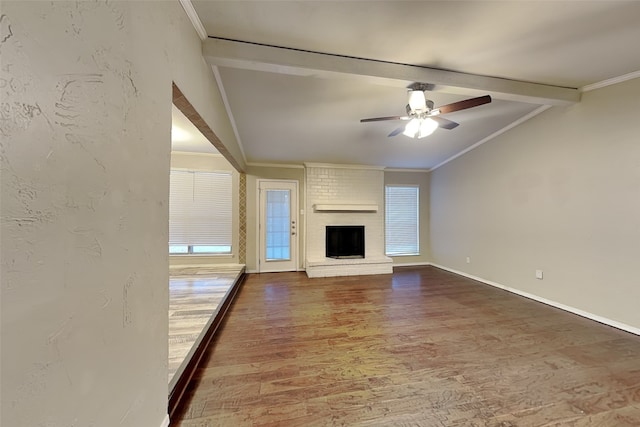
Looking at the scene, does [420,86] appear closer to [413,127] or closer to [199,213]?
[413,127]

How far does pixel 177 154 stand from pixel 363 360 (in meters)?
5.11

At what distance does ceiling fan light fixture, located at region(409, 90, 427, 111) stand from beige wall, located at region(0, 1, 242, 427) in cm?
227

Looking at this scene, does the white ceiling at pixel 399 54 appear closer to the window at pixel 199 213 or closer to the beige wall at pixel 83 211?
the beige wall at pixel 83 211

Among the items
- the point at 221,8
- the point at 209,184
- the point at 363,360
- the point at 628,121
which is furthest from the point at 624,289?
the point at 209,184

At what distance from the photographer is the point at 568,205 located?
11.5ft

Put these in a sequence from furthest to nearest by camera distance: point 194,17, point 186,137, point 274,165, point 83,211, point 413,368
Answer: point 274,165 < point 186,137 < point 413,368 < point 194,17 < point 83,211

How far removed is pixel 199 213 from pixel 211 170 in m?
0.95

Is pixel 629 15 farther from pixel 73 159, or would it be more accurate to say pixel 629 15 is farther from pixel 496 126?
pixel 73 159

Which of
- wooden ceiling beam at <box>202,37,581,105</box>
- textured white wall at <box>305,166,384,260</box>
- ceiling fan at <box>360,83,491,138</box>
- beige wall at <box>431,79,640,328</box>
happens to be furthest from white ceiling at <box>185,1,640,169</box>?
textured white wall at <box>305,166,384,260</box>

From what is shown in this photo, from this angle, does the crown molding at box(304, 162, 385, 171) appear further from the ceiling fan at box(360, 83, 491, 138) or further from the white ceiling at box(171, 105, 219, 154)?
the ceiling fan at box(360, 83, 491, 138)

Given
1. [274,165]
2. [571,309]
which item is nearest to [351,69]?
[274,165]

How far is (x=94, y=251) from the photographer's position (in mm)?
944

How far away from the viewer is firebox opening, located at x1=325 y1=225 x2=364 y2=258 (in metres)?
5.77

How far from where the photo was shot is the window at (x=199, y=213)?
5.20 m
